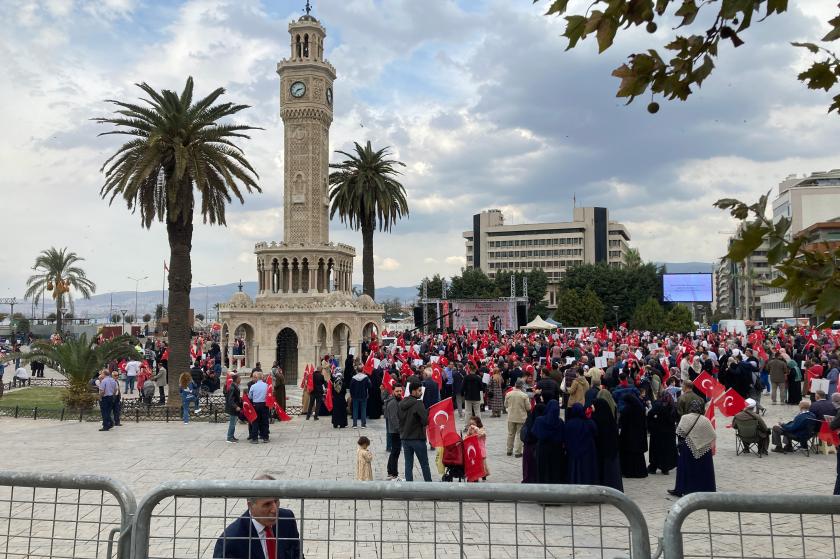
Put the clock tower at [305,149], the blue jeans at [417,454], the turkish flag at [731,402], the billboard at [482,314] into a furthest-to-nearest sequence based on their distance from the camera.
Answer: the billboard at [482,314] → the clock tower at [305,149] → the turkish flag at [731,402] → the blue jeans at [417,454]

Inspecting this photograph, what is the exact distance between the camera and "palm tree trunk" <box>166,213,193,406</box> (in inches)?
916

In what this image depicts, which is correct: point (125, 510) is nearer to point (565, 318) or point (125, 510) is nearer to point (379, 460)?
point (379, 460)

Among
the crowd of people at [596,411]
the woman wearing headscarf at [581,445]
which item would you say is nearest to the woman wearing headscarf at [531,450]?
the crowd of people at [596,411]

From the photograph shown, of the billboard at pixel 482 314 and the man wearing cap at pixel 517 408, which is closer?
the man wearing cap at pixel 517 408

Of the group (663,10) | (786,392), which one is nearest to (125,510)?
(663,10)

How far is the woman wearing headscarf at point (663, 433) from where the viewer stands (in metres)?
11.9

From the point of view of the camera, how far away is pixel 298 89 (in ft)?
153

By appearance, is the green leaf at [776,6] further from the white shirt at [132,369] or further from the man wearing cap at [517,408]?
the white shirt at [132,369]

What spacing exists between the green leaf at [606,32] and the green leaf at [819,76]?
1.17 meters

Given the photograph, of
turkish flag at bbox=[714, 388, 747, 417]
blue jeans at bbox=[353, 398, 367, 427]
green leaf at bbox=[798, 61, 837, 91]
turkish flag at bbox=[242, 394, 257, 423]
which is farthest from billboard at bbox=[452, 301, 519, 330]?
green leaf at bbox=[798, 61, 837, 91]

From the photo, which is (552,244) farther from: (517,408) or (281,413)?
(517,408)

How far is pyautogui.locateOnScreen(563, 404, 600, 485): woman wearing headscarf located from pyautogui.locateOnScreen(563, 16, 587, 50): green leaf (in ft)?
25.4

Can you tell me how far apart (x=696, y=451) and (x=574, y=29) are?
835 cm

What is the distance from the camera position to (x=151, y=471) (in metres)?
12.7
